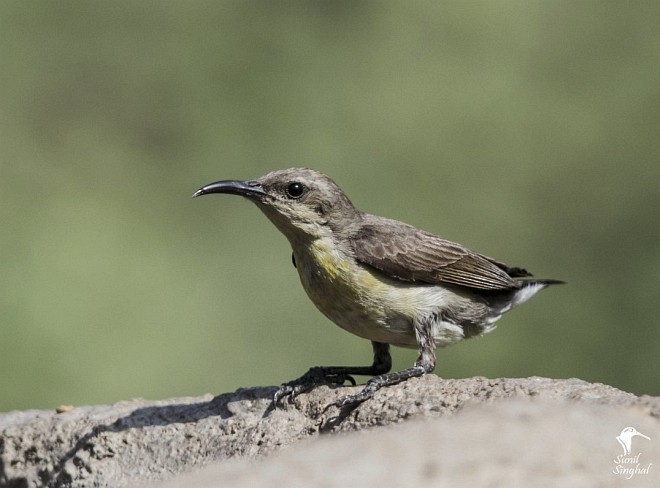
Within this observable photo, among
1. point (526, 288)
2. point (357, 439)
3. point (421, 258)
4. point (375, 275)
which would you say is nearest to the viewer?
point (357, 439)

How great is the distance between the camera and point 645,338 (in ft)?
39.7

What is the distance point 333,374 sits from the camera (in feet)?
21.8

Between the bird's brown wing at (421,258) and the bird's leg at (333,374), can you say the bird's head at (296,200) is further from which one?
the bird's leg at (333,374)

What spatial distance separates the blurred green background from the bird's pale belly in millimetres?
4701

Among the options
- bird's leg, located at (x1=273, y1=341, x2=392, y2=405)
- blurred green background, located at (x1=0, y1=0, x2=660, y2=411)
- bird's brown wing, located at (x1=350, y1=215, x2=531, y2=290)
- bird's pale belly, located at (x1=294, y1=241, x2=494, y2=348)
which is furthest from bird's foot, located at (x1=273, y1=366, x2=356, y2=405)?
blurred green background, located at (x1=0, y1=0, x2=660, y2=411)

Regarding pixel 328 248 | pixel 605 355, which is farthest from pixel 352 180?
pixel 328 248

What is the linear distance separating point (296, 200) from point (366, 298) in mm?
777

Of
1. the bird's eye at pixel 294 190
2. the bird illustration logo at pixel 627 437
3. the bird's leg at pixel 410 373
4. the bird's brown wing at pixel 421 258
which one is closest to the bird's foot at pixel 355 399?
the bird's leg at pixel 410 373

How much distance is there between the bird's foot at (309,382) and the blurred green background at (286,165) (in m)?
4.79

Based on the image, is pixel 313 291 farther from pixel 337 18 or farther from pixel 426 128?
pixel 337 18

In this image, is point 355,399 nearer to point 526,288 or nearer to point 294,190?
point 294,190

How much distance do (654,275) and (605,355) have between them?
44.8 inches

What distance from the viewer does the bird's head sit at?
6961mm

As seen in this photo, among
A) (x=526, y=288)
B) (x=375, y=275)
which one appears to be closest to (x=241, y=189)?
(x=375, y=275)
